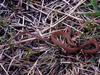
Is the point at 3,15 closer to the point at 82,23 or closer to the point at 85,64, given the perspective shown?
the point at 82,23

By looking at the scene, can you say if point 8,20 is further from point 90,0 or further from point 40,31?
point 90,0

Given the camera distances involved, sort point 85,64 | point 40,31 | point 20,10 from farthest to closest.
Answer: point 20,10
point 40,31
point 85,64

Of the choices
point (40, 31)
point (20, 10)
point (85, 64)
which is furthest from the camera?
point (20, 10)

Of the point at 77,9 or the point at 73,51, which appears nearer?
the point at 73,51

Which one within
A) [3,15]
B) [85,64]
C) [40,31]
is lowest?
[85,64]

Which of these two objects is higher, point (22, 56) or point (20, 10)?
point (20, 10)

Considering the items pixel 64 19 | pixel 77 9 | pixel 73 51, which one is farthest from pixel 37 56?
pixel 77 9
